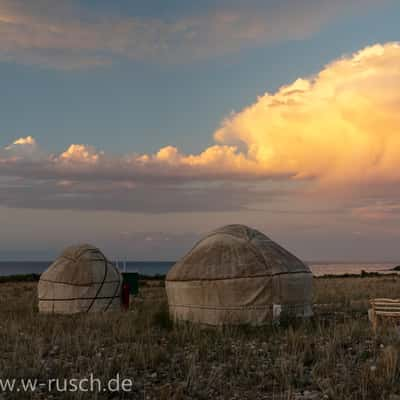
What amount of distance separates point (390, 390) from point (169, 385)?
2929 millimetres

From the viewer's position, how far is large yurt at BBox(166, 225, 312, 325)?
13.3 metres

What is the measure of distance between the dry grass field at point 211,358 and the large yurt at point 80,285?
3348mm

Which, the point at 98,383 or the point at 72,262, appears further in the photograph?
the point at 72,262

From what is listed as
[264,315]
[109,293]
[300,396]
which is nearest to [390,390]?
[300,396]

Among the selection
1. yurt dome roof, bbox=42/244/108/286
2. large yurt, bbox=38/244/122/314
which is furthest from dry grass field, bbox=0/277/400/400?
yurt dome roof, bbox=42/244/108/286

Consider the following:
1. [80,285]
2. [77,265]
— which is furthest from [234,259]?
[77,265]

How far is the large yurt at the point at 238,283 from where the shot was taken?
43.6ft

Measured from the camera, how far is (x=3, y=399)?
6879mm

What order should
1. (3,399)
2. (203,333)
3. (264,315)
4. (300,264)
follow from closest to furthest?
(3,399) < (203,333) < (264,315) < (300,264)

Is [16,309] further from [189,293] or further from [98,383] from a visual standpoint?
[98,383]

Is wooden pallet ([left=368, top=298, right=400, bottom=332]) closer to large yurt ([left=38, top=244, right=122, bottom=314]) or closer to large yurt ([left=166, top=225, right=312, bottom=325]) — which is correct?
large yurt ([left=166, top=225, right=312, bottom=325])

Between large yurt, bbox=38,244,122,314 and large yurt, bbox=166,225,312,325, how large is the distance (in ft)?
12.7

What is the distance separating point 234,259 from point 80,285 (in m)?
6.09

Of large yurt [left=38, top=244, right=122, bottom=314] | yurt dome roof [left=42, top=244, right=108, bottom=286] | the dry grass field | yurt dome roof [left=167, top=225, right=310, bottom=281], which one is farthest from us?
yurt dome roof [left=42, top=244, right=108, bottom=286]
